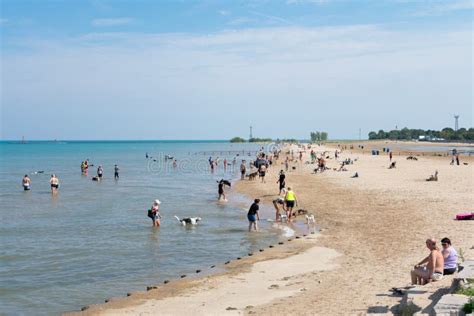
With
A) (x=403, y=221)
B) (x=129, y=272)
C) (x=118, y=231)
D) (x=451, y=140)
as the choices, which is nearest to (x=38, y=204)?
(x=118, y=231)

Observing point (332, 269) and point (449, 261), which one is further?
point (332, 269)

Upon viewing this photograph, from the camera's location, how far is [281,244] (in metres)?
15.4

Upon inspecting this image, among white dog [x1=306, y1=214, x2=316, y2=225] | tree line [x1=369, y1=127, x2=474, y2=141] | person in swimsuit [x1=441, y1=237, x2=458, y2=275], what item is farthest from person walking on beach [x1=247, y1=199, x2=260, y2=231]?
tree line [x1=369, y1=127, x2=474, y2=141]

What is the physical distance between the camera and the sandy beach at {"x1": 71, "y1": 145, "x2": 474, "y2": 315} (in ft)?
30.5

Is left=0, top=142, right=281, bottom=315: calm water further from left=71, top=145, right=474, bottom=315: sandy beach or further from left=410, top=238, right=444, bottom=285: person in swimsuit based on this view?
left=410, top=238, right=444, bottom=285: person in swimsuit

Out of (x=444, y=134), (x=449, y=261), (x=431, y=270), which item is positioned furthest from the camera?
(x=444, y=134)

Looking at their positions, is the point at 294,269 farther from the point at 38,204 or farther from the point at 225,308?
the point at 38,204

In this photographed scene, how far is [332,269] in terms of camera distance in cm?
1188

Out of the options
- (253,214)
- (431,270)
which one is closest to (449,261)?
(431,270)

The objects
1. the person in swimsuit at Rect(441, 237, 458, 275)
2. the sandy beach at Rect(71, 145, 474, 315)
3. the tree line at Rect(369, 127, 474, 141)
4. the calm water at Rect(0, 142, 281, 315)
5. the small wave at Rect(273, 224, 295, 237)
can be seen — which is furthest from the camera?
the tree line at Rect(369, 127, 474, 141)

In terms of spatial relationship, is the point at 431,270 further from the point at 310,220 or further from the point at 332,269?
the point at 310,220

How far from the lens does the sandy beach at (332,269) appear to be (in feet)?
30.5

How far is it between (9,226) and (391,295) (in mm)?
16363

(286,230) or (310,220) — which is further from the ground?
(310,220)
